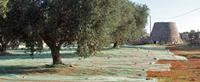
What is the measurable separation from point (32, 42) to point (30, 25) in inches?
106

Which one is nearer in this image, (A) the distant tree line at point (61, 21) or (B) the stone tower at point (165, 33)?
(A) the distant tree line at point (61, 21)

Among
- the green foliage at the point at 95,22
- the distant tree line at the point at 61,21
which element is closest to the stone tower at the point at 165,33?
the green foliage at the point at 95,22

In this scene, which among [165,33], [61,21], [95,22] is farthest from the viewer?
[165,33]

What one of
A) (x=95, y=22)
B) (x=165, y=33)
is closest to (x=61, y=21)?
(x=95, y=22)

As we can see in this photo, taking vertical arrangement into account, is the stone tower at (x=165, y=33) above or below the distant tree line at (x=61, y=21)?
above

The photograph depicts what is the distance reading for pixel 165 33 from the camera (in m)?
178

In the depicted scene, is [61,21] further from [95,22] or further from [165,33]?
[165,33]

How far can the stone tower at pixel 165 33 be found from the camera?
17825 cm

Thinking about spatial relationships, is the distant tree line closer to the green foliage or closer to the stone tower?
the green foliage

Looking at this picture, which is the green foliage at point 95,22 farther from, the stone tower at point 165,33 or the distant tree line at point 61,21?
the stone tower at point 165,33

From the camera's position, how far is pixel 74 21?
3512 centimetres

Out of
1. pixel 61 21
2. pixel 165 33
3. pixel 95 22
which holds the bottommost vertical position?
pixel 95 22

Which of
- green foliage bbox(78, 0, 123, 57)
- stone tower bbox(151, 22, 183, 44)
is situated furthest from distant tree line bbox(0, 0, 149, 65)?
stone tower bbox(151, 22, 183, 44)

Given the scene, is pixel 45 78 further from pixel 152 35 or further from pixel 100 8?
pixel 152 35
